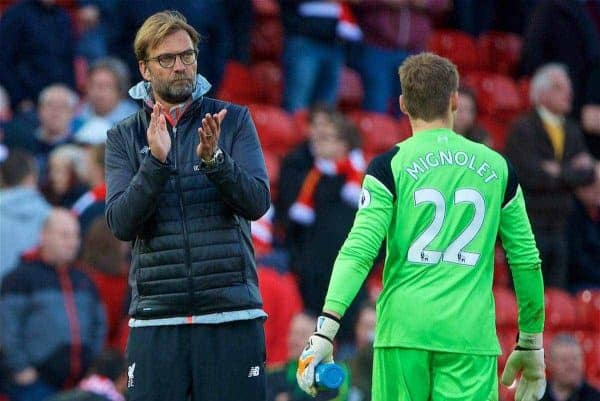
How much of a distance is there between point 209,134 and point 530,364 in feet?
5.83

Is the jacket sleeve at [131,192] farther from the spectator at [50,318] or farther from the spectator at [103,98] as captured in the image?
the spectator at [103,98]

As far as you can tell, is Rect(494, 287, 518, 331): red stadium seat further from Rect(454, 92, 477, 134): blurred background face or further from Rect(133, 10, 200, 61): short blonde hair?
Rect(133, 10, 200, 61): short blonde hair

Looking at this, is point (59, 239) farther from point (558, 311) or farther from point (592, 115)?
point (592, 115)

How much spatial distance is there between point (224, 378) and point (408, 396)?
761 millimetres

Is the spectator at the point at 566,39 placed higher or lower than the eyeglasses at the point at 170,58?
higher

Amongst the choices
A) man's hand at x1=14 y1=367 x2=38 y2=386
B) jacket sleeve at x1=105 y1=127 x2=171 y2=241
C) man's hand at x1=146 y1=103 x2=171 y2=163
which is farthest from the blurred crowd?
man's hand at x1=146 y1=103 x2=171 y2=163

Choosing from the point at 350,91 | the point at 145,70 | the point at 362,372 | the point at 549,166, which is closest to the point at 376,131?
the point at 350,91

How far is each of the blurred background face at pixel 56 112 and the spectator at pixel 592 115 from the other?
532 cm

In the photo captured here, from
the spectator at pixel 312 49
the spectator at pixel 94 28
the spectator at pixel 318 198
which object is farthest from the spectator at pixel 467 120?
the spectator at pixel 94 28

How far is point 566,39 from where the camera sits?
49.5 ft

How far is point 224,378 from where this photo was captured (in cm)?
635

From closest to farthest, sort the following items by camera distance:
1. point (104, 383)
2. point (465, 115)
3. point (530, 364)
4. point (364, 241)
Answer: point (364, 241)
point (530, 364)
point (104, 383)
point (465, 115)

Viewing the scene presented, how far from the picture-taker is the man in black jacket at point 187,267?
6.33 m

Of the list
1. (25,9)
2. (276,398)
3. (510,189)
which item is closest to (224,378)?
(510,189)
